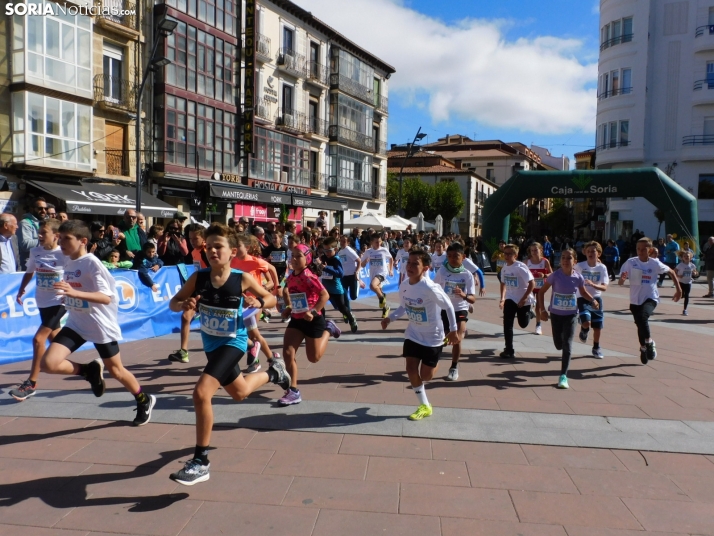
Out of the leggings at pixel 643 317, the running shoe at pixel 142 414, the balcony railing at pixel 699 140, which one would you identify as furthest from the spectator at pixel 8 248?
the balcony railing at pixel 699 140

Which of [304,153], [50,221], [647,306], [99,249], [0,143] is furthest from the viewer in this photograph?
[304,153]

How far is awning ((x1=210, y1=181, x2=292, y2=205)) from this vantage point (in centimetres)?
2614

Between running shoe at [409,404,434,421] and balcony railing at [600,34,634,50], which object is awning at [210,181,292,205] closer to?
running shoe at [409,404,434,421]

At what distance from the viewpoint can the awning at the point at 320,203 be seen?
1270 inches

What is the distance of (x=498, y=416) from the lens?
573 cm

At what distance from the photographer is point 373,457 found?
4.60m

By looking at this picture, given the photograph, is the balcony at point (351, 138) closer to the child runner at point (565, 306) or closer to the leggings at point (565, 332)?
the child runner at point (565, 306)

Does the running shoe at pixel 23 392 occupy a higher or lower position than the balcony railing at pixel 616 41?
lower

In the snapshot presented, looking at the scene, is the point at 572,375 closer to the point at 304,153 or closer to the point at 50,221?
the point at 50,221

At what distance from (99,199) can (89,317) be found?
17956 millimetres

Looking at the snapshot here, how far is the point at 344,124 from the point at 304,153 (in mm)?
4914

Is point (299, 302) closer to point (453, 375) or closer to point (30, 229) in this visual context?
point (453, 375)

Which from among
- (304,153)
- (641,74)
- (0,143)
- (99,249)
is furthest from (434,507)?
(641,74)

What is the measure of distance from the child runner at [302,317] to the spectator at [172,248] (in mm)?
4967
